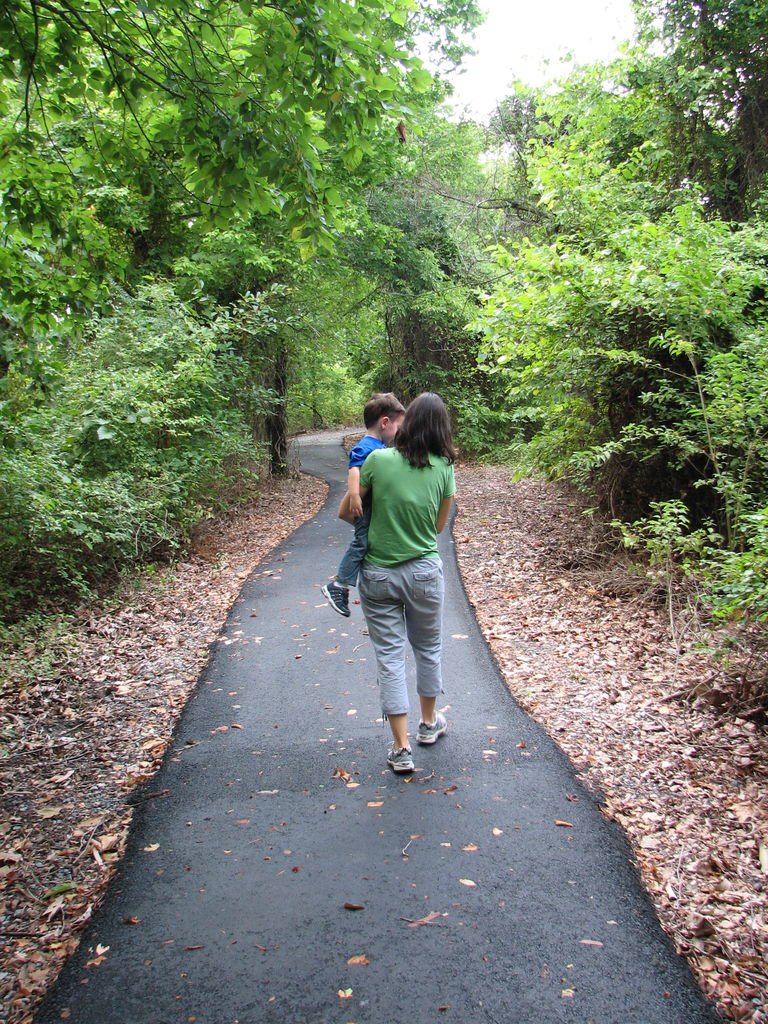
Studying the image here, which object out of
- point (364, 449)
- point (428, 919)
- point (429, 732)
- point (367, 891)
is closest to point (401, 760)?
point (429, 732)

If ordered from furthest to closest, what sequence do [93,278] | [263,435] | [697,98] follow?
[263,435], [697,98], [93,278]

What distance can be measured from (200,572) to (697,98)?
10146mm

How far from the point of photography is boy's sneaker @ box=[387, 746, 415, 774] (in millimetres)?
3943

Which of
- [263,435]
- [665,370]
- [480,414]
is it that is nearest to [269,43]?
[665,370]

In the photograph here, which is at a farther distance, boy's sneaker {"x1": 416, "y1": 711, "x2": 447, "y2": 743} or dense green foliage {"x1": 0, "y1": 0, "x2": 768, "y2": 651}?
boy's sneaker {"x1": 416, "y1": 711, "x2": 447, "y2": 743}

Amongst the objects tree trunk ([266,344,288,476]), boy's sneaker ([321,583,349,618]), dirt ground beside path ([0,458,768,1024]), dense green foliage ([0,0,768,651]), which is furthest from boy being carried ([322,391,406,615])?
tree trunk ([266,344,288,476])

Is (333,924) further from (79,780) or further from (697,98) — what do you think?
(697,98)

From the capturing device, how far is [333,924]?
2.76 meters

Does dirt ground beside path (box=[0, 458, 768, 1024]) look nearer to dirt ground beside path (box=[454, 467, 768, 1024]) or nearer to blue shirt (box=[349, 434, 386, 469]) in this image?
dirt ground beside path (box=[454, 467, 768, 1024])

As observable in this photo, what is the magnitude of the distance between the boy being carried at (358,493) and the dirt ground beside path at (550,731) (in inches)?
64.9

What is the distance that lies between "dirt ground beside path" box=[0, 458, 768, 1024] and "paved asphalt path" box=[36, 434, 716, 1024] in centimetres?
15

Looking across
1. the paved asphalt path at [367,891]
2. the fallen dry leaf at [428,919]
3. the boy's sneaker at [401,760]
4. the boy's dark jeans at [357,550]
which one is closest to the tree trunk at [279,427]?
the paved asphalt path at [367,891]

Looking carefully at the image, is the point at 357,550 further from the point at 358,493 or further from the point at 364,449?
the point at 364,449

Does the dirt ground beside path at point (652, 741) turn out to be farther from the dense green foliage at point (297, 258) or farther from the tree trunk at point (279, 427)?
the tree trunk at point (279, 427)
